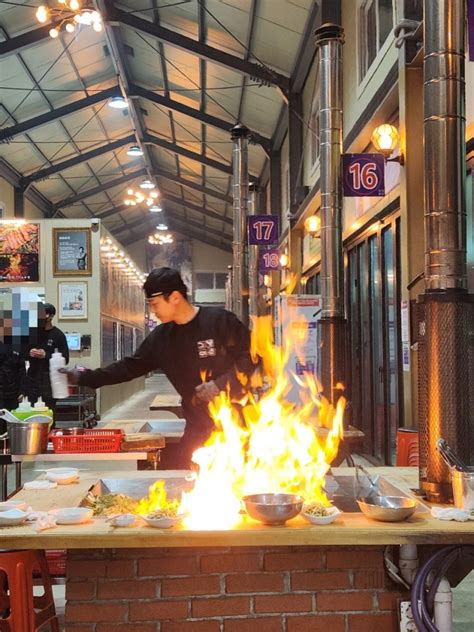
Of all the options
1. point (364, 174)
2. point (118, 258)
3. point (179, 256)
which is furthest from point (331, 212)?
point (179, 256)

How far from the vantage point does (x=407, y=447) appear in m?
6.36

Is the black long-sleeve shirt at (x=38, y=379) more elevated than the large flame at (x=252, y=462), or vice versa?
the black long-sleeve shirt at (x=38, y=379)

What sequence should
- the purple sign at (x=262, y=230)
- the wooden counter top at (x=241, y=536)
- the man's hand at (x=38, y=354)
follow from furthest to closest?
the purple sign at (x=262, y=230) → the man's hand at (x=38, y=354) → the wooden counter top at (x=241, y=536)

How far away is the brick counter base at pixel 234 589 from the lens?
2.81 meters

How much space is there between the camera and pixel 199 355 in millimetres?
4180

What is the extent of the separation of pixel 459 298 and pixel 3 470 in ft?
10.9

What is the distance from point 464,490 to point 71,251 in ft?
41.4

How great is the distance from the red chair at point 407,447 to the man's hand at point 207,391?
2977 mm

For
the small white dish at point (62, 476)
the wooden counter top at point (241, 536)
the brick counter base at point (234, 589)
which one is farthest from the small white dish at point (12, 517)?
the small white dish at point (62, 476)

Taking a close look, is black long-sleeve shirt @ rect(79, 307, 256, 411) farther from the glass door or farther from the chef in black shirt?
the glass door

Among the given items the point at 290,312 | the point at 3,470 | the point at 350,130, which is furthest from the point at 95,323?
the point at 3,470

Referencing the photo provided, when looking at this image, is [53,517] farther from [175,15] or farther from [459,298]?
[175,15]

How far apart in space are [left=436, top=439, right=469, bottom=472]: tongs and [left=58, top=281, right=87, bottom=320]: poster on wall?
12321mm

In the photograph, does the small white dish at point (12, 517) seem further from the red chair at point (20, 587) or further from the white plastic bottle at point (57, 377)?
the white plastic bottle at point (57, 377)
